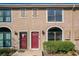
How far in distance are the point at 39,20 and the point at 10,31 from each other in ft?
7.98

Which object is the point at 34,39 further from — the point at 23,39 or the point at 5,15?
the point at 5,15

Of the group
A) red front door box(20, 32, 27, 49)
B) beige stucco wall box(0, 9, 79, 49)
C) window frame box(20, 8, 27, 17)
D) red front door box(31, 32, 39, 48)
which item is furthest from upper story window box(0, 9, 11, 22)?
red front door box(31, 32, 39, 48)

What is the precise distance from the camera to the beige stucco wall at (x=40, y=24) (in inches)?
742

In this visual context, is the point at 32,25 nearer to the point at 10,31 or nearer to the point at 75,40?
the point at 10,31

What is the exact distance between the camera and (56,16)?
63.1 feet

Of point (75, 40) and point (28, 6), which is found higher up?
point (28, 6)

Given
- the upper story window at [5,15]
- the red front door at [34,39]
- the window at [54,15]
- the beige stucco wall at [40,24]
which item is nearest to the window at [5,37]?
the beige stucco wall at [40,24]

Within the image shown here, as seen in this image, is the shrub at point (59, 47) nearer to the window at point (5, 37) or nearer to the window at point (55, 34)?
the window at point (55, 34)

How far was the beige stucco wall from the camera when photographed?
742 inches

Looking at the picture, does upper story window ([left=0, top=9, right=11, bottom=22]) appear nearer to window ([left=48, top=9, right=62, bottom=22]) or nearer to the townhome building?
the townhome building

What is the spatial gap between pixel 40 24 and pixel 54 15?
1.39 m

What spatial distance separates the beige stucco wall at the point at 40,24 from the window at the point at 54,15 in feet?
1.04

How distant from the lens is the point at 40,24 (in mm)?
18953

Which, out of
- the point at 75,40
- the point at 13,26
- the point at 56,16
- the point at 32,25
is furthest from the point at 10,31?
the point at 75,40
